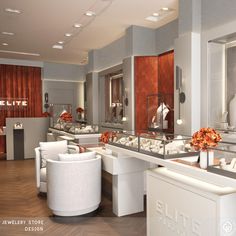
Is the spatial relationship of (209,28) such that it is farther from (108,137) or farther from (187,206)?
(187,206)

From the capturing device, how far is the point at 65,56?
869 cm

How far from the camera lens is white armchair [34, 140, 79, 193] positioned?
4066mm

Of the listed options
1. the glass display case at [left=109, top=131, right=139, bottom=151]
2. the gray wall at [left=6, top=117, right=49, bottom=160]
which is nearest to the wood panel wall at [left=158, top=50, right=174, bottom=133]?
the glass display case at [left=109, top=131, right=139, bottom=151]

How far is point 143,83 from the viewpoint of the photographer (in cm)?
573

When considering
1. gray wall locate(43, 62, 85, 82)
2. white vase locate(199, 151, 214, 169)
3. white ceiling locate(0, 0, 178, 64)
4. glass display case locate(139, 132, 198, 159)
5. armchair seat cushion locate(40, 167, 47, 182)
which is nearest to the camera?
white vase locate(199, 151, 214, 169)

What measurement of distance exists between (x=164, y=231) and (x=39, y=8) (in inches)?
167

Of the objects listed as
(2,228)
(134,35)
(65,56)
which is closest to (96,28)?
(134,35)

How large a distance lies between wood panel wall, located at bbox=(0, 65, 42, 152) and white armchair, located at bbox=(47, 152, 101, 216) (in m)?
6.49

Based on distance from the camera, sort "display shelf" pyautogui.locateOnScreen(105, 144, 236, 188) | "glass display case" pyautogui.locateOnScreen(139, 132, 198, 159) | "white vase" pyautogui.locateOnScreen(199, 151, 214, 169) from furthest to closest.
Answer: "glass display case" pyautogui.locateOnScreen(139, 132, 198, 159) < "white vase" pyautogui.locateOnScreen(199, 151, 214, 169) < "display shelf" pyautogui.locateOnScreen(105, 144, 236, 188)

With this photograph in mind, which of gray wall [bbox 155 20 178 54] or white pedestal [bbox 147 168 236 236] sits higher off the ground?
gray wall [bbox 155 20 178 54]

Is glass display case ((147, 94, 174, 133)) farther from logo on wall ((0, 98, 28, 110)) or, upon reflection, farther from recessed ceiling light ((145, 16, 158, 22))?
logo on wall ((0, 98, 28, 110))

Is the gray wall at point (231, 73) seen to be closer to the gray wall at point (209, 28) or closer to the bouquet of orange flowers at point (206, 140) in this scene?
the gray wall at point (209, 28)

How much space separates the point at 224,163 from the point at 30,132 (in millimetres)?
6921

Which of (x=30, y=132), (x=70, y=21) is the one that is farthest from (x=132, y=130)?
(x=30, y=132)
